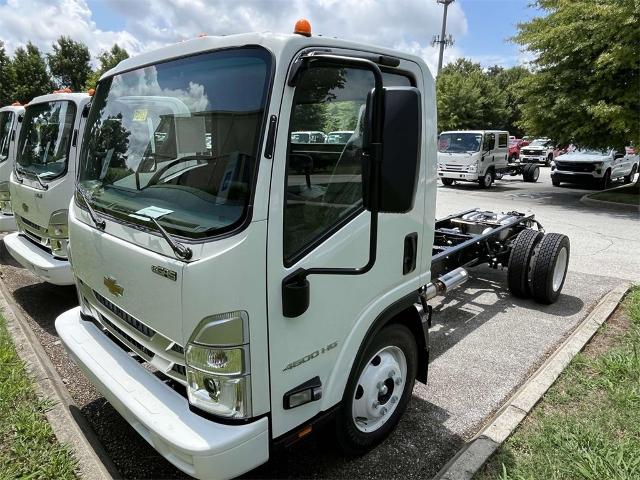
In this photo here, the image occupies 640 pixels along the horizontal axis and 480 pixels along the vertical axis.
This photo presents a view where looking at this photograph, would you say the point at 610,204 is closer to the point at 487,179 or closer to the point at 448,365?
the point at 487,179

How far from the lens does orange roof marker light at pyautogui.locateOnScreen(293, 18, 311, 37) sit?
193 centimetres

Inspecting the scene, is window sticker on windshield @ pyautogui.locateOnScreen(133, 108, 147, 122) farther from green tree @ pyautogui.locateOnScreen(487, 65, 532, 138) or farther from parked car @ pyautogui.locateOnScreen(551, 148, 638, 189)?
parked car @ pyautogui.locateOnScreen(551, 148, 638, 189)

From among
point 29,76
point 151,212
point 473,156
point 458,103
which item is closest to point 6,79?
point 29,76

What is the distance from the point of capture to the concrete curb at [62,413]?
8.48ft

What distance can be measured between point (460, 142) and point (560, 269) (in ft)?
42.0

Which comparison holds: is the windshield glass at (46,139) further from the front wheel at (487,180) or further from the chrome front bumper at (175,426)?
the front wheel at (487,180)

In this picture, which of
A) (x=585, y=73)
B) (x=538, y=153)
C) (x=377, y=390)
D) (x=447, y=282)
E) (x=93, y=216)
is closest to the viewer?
(x=93, y=216)

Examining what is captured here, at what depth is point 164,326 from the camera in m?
2.06

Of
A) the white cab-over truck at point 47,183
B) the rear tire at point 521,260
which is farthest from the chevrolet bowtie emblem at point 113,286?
the rear tire at point 521,260

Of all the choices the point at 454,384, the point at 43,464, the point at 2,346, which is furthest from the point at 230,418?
the point at 2,346

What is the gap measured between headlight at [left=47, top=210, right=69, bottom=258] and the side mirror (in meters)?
4.02

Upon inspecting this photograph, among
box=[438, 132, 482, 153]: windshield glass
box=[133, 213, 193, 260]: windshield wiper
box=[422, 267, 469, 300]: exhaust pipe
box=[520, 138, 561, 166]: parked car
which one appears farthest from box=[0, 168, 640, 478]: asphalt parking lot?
box=[520, 138, 561, 166]: parked car

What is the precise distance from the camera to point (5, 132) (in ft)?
24.6

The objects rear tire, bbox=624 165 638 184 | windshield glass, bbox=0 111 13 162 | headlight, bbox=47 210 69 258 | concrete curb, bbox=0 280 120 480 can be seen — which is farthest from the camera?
rear tire, bbox=624 165 638 184
